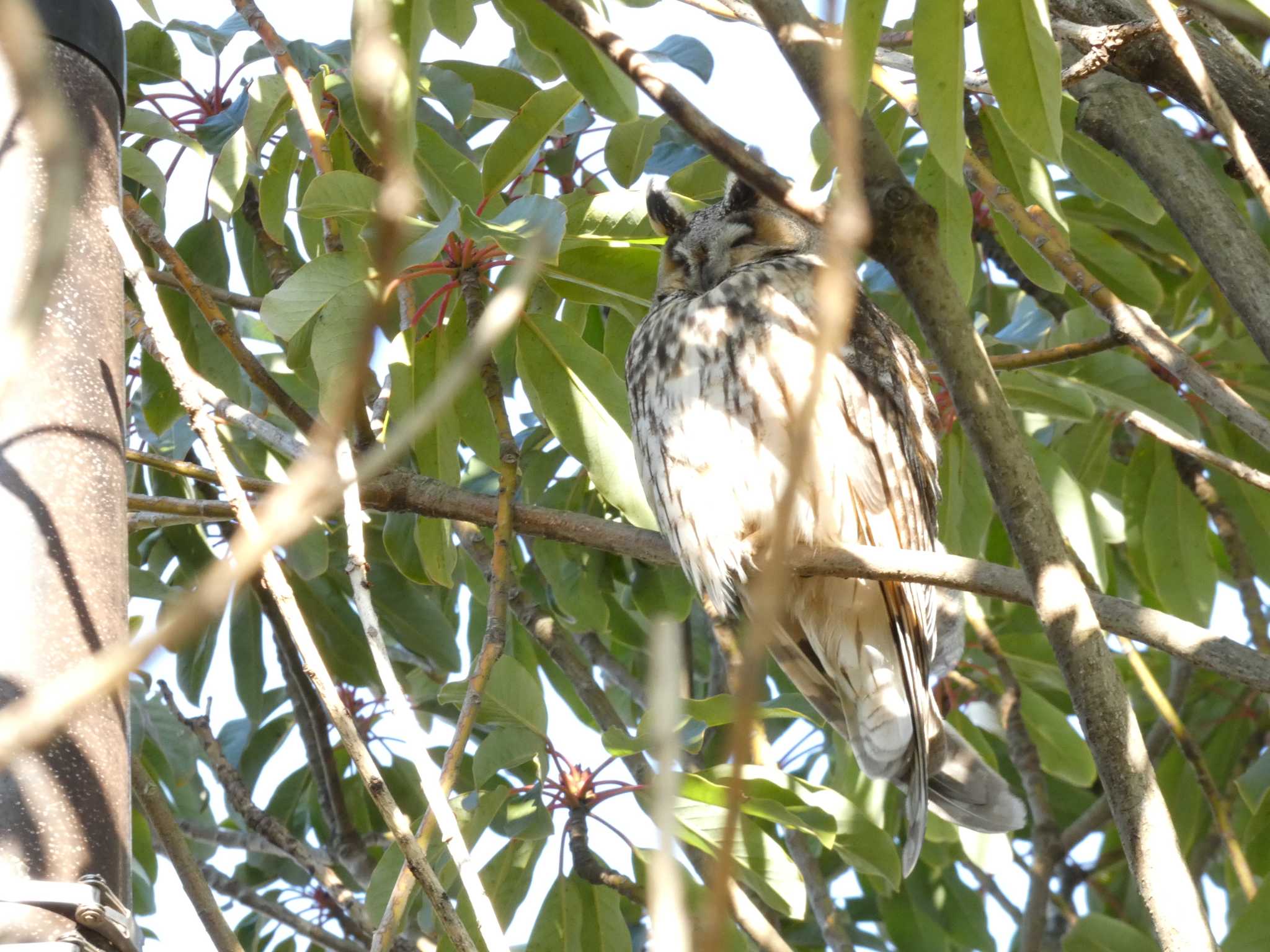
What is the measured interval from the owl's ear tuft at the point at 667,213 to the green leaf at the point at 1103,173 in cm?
82

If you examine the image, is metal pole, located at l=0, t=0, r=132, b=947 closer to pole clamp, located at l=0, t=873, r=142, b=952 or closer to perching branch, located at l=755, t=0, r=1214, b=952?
pole clamp, located at l=0, t=873, r=142, b=952

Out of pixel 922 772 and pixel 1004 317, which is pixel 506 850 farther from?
pixel 1004 317

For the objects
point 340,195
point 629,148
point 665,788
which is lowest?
point 665,788

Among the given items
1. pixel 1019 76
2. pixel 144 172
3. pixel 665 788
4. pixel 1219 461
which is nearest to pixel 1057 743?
pixel 1219 461

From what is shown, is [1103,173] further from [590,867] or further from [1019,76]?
[590,867]

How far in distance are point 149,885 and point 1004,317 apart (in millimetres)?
2259

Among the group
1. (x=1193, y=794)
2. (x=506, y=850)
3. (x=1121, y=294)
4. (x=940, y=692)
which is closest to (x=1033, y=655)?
(x=940, y=692)

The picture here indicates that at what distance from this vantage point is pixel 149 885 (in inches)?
105

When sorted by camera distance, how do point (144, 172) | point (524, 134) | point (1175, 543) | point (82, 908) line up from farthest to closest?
point (1175, 543)
point (144, 172)
point (524, 134)
point (82, 908)

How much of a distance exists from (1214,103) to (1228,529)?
63.4 inches

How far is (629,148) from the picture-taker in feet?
7.29

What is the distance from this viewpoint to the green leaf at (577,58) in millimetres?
1736

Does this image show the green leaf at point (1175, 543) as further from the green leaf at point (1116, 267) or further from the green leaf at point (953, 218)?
the green leaf at point (953, 218)

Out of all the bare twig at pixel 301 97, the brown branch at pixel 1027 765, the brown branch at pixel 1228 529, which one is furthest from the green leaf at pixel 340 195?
the brown branch at pixel 1228 529
